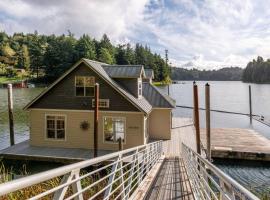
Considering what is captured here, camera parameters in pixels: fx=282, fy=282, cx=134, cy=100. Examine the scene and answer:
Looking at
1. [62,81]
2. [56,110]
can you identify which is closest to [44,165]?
[56,110]

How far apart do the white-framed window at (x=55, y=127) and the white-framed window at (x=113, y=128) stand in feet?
9.06

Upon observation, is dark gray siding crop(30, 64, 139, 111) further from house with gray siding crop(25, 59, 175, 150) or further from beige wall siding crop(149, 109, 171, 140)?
beige wall siding crop(149, 109, 171, 140)

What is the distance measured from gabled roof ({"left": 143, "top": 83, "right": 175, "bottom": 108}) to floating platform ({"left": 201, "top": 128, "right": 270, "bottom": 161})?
4.22m

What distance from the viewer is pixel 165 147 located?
19.4m

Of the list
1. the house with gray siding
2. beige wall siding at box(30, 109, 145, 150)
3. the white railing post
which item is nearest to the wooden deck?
the white railing post

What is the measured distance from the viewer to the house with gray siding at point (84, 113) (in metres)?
17.8

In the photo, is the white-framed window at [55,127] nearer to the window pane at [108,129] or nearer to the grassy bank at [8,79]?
the window pane at [108,129]

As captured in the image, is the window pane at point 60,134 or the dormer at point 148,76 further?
the dormer at point 148,76

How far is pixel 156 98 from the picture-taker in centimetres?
2192

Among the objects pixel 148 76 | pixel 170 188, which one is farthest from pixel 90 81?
pixel 170 188

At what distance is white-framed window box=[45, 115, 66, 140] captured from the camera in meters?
18.4

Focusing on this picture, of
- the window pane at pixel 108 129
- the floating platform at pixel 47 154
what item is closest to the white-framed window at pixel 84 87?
the window pane at pixel 108 129

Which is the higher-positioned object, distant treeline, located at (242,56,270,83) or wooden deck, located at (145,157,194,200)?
distant treeline, located at (242,56,270,83)

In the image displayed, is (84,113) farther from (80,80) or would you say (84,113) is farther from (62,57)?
(62,57)
